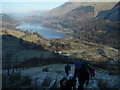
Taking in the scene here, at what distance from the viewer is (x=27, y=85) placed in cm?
680

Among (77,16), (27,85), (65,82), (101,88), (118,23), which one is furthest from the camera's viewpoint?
(77,16)

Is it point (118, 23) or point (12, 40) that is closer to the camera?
point (12, 40)

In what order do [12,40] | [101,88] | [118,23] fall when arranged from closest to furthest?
[101,88] → [12,40] → [118,23]

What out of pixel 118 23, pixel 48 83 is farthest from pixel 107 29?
Answer: pixel 48 83

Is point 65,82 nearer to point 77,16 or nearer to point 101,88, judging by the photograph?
point 101,88

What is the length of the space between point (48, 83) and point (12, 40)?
57642mm

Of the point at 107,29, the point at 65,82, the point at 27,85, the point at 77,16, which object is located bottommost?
the point at 27,85

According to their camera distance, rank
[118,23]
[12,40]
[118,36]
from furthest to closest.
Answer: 1. [118,23]
2. [118,36]
3. [12,40]

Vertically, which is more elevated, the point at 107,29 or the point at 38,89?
the point at 107,29

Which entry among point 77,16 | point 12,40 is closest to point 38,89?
point 12,40

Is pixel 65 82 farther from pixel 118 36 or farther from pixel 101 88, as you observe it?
pixel 118 36

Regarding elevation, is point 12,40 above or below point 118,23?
below

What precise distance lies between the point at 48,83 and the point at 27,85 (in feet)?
2.25

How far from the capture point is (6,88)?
6.32 m
